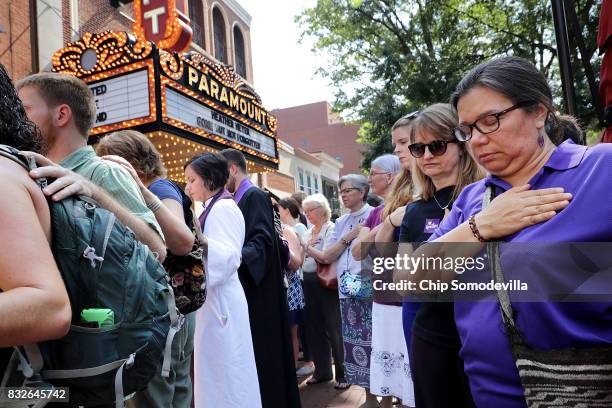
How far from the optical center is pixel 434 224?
211 cm

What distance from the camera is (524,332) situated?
110 cm

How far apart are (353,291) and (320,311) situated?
4.84 feet

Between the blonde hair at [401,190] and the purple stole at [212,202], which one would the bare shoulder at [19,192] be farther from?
the blonde hair at [401,190]

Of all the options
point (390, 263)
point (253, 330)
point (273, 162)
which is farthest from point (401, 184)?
point (273, 162)

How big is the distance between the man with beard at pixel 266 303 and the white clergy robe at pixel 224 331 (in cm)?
23

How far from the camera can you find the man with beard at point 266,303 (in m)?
3.11

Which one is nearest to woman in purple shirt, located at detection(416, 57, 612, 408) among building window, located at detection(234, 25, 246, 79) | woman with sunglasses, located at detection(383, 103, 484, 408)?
woman with sunglasses, located at detection(383, 103, 484, 408)

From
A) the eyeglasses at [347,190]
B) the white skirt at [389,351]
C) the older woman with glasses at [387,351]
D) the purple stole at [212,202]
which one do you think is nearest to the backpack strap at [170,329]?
the purple stole at [212,202]

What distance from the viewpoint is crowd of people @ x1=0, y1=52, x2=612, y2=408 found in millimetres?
1026

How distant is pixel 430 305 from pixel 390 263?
0.25 m

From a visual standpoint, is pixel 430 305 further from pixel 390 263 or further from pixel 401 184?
pixel 401 184

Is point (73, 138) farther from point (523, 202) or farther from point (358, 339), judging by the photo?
point (358, 339)

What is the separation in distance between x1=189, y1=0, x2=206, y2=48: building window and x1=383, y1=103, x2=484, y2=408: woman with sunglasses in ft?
48.1

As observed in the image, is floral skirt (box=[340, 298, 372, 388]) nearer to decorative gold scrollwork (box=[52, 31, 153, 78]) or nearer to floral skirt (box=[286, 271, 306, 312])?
floral skirt (box=[286, 271, 306, 312])
